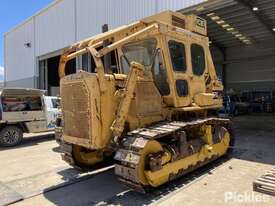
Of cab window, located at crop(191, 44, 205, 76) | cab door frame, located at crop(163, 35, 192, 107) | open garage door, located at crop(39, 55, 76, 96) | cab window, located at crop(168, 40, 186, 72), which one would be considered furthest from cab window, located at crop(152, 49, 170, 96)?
open garage door, located at crop(39, 55, 76, 96)

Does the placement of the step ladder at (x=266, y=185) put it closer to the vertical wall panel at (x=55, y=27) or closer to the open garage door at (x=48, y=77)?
the vertical wall panel at (x=55, y=27)

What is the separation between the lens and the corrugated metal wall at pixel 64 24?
13.9 m

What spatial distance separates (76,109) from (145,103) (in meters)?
1.29

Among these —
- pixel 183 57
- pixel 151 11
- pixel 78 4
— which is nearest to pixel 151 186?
pixel 183 57

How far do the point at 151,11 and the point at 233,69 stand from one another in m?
13.5

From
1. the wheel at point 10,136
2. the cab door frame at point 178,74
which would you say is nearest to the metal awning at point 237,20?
the cab door frame at point 178,74

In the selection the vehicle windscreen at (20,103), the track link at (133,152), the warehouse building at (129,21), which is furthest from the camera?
the warehouse building at (129,21)

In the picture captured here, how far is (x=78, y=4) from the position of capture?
18.8m

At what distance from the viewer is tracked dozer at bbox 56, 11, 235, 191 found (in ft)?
16.6

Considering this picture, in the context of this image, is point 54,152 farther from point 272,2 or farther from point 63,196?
Answer: point 272,2

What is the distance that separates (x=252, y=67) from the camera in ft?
76.7

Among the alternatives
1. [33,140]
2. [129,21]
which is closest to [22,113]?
[33,140]

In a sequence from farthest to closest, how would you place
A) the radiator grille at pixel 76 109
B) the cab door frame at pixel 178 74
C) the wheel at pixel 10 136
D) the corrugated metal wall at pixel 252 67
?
the corrugated metal wall at pixel 252 67 < the wheel at pixel 10 136 < the cab door frame at pixel 178 74 < the radiator grille at pixel 76 109

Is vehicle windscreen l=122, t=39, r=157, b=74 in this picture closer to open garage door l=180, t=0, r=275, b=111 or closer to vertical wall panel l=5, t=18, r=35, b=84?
open garage door l=180, t=0, r=275, b=111
